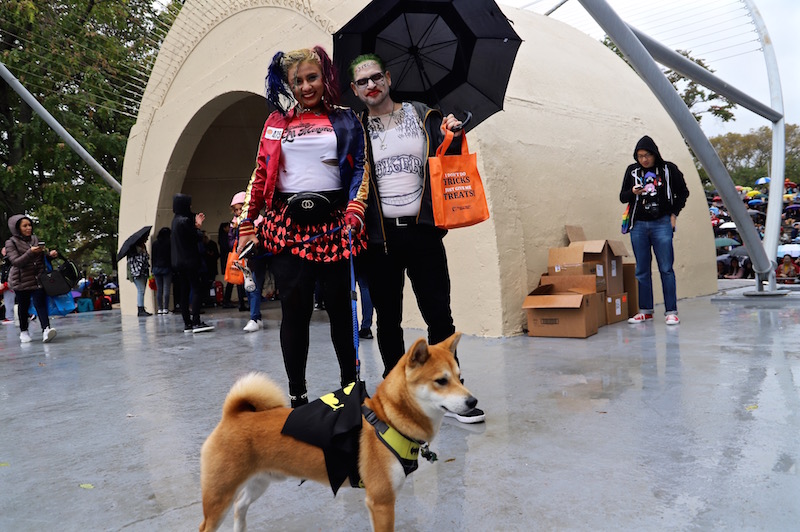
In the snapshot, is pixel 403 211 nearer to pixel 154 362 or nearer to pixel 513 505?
pixel 513 505

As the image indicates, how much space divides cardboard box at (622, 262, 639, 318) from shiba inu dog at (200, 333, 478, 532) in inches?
214

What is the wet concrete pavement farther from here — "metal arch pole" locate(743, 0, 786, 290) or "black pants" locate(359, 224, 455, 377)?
"metal arch pole" locate(743, 0, 786, 290)

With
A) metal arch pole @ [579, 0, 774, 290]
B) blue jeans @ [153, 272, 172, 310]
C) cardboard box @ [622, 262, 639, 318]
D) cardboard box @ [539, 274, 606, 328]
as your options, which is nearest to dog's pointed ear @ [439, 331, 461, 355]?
metal arch pole @ [579, 0, 774, 290]

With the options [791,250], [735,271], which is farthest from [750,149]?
[791,250]

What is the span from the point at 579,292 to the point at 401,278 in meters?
3.04

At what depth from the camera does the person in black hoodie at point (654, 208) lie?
240 inches

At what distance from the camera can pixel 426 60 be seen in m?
3.76

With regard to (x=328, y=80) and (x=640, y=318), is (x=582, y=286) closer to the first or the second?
(x=640, y=318)

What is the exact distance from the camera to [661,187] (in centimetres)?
609

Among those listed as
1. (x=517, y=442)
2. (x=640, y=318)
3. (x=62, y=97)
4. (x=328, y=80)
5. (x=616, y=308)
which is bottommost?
(x=517, y=442)

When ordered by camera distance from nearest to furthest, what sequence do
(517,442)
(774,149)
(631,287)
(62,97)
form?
1. (517,442)
2. (631,287)
3. (774,149)
4. (62,97)

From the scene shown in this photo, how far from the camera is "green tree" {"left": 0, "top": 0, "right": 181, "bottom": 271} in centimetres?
1738

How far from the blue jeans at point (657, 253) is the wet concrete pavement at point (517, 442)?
2.16ft

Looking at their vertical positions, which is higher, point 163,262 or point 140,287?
point 163,262
